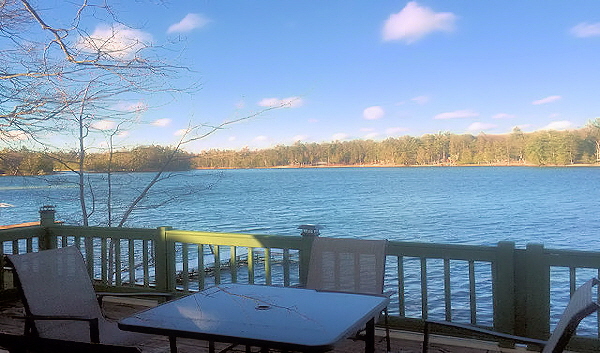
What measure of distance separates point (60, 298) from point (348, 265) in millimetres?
1849

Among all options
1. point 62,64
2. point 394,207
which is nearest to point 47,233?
point 62,64

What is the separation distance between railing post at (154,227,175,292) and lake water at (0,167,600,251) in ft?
15.2

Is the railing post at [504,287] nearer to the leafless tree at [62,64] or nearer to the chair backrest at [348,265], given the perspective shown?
the chair backrest at [348,265]

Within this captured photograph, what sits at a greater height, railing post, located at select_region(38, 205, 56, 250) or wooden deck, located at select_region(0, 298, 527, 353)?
railing post, located at select_region(38, 205, 56, 250)

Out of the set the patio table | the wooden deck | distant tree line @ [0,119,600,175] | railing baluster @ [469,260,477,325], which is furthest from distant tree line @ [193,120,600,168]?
the patio table

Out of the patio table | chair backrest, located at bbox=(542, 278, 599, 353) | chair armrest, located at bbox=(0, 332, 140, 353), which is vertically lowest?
the patio table

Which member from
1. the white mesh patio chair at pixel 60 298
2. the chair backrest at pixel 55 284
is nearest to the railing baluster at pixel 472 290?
the white mesh patio chair at pixel 60 298

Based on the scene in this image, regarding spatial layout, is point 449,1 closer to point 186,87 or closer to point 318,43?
point 318,43

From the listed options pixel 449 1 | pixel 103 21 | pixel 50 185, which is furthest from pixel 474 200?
pixel 103 21

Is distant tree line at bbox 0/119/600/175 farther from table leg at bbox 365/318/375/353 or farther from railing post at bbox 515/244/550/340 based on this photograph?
table leg at bbox 365/318/375/353

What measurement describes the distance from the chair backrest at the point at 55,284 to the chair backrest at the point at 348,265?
147 centimetres

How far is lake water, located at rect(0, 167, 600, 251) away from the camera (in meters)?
30.3

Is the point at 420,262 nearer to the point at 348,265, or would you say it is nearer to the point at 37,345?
the point at 348,265

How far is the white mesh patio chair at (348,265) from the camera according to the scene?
373 centimetres
